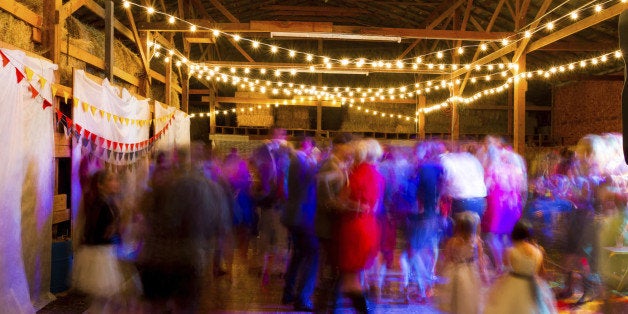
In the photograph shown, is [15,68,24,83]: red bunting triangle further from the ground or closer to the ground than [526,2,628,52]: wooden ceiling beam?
closer to the ground

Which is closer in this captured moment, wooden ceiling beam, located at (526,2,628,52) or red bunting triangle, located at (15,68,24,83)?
red bunting triangle, located at (15,68,24,83)

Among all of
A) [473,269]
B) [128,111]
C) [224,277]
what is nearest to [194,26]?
[128,111]

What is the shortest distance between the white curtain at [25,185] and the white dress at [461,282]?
3637 millimetres

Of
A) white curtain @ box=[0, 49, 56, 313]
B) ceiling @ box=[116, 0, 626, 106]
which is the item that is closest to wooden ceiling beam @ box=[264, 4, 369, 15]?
ceiling @ box=[116, 0, 626, 106]

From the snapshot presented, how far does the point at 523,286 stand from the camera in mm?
3455

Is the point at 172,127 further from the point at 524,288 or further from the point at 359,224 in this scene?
the point at 524,288

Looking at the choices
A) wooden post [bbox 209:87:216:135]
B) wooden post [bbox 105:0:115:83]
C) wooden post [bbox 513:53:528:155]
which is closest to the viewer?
wooden post [bbox 105:0:115:83]

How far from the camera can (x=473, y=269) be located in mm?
4027

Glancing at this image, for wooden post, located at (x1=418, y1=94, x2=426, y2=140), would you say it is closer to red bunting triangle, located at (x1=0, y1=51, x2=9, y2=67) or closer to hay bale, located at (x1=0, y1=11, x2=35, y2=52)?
hay bale, located at (x1=0, y1=11, x2=35, y2=52)

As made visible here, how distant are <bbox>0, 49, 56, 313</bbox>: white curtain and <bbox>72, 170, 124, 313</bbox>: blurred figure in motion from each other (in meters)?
0.91

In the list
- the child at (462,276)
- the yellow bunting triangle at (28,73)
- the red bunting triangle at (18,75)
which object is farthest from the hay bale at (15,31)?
the child at (462,276)

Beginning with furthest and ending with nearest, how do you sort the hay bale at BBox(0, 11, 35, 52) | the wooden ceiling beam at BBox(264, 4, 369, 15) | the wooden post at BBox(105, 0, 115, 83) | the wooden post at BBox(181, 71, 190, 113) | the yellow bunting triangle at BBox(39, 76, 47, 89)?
1. the wooden ceiling beam at BBox(264, 4, 369, 15)
2. the wooden post at BBox(181, 71, 190, 113)
3. the wooden post at BBox(105, 0, 115, 83)
4. the hay bale at BBox(0, 11, 35, 52)
5. the yellow bunting triangle at BBox(39, 76, 47, 89)

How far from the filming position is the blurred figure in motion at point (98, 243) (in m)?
3.95

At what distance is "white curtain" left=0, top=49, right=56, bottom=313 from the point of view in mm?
Result: 4438
